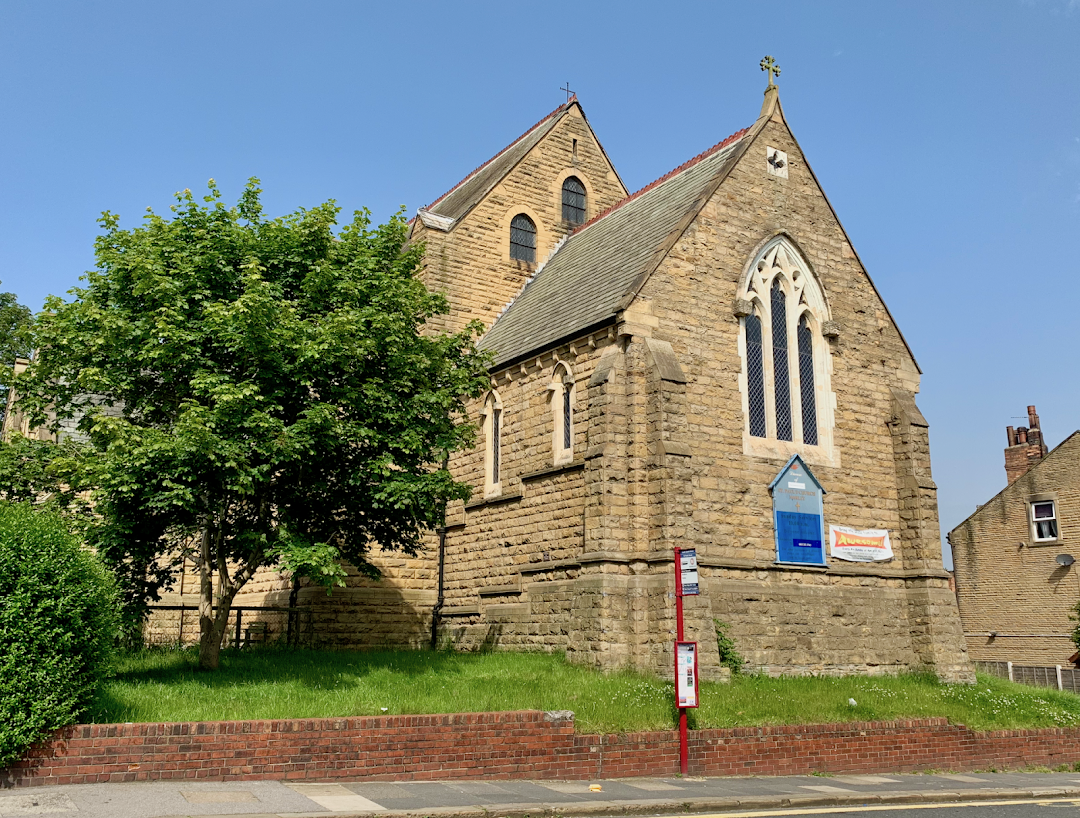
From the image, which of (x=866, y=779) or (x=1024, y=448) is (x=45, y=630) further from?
(x=1024, y=448)

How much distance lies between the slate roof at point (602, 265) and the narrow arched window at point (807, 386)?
387 cm

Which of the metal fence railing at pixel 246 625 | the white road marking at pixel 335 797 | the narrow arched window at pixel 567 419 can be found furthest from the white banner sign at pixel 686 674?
the metal fence railing at pixel 246 625

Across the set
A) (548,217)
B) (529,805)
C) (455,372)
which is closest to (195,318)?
(455,372)

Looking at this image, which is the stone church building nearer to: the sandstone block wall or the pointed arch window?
the sandstone block wall

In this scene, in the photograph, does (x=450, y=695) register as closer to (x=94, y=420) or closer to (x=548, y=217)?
(x=94, y=420)

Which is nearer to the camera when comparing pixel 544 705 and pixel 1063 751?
pixel 544 705

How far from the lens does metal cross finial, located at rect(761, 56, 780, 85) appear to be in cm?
2117

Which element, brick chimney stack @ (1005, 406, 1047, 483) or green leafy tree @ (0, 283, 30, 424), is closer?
brick chimney stack @ (1005, 406, 1047, 483)

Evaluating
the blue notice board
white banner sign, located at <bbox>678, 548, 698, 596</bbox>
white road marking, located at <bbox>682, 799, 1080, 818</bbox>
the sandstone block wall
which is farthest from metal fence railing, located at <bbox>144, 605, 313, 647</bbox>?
white road marking, located at <bbox>682, 799, 1080, 818</bbox>

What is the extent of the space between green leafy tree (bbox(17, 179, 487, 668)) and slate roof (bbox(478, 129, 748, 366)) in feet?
13.6

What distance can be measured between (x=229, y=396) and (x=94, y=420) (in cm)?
224

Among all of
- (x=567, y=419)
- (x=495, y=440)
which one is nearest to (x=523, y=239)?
(x=495, y=440)

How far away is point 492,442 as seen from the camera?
21.6 m

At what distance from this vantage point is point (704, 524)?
17.4 metres
